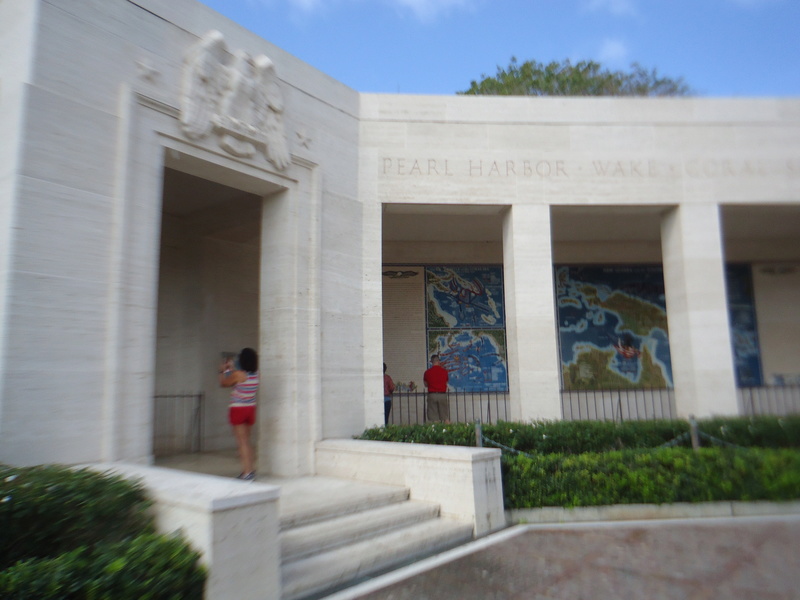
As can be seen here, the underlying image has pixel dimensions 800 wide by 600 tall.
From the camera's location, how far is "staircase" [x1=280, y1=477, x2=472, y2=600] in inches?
180

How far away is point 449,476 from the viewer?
616 cm

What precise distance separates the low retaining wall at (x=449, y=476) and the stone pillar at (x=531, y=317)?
10.6 ft

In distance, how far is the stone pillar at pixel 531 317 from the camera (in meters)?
9.41

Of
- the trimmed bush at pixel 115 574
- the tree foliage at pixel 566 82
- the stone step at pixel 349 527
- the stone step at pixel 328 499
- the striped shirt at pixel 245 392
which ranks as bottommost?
the stone step at pixel 349 527

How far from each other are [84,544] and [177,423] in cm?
643

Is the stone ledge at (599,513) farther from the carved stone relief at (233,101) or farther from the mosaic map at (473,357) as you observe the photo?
the mosaic map at (473,357)

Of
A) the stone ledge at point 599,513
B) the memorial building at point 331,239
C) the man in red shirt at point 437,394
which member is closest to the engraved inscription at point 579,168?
the memorial building at point 331,239

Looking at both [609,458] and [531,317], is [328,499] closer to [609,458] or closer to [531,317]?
[609,458]

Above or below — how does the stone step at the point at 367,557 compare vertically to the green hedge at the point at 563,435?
below

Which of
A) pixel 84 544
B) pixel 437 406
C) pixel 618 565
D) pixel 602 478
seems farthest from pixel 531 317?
pixel 84 544

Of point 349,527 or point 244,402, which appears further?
point 244,402

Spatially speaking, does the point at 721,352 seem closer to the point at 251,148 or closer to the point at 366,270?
the point at 366,270

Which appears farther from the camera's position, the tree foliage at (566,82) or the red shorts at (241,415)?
the tree foliage at (566,82)

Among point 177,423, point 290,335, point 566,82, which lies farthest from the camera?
point 566,82
